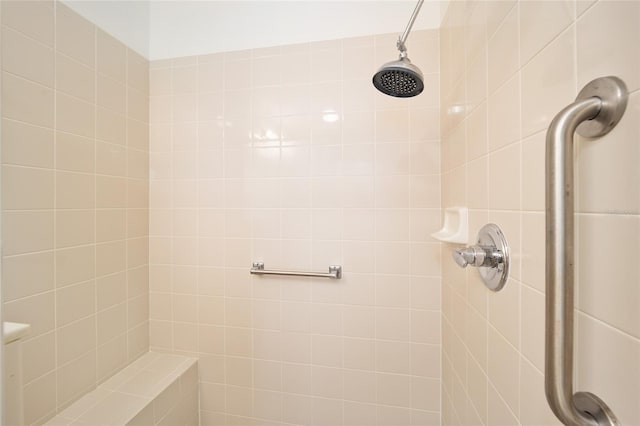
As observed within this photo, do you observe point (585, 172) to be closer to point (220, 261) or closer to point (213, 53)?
point (220, 261)

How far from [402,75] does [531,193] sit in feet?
1.72

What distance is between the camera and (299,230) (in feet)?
4.08

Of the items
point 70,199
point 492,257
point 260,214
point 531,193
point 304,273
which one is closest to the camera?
point 531,193

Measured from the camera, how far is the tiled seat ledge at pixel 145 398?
0.98 meters

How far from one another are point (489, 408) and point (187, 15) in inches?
83.2

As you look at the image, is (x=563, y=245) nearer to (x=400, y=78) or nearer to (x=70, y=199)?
(x=400, y=78)

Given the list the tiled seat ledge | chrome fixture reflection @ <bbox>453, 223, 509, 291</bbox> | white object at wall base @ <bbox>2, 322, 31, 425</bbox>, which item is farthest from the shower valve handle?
the tiled seat ledge

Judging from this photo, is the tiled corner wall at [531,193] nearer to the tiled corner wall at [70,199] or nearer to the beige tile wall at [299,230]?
the beige tile wall at [299,230]

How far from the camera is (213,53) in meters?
1.33

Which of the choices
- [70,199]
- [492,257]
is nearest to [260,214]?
[70,199]

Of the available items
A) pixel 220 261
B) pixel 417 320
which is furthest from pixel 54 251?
pixel 417 320

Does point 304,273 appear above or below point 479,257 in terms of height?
below

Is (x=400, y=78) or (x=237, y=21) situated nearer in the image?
(x=400, y=78)

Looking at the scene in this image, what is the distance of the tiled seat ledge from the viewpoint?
0.98m
